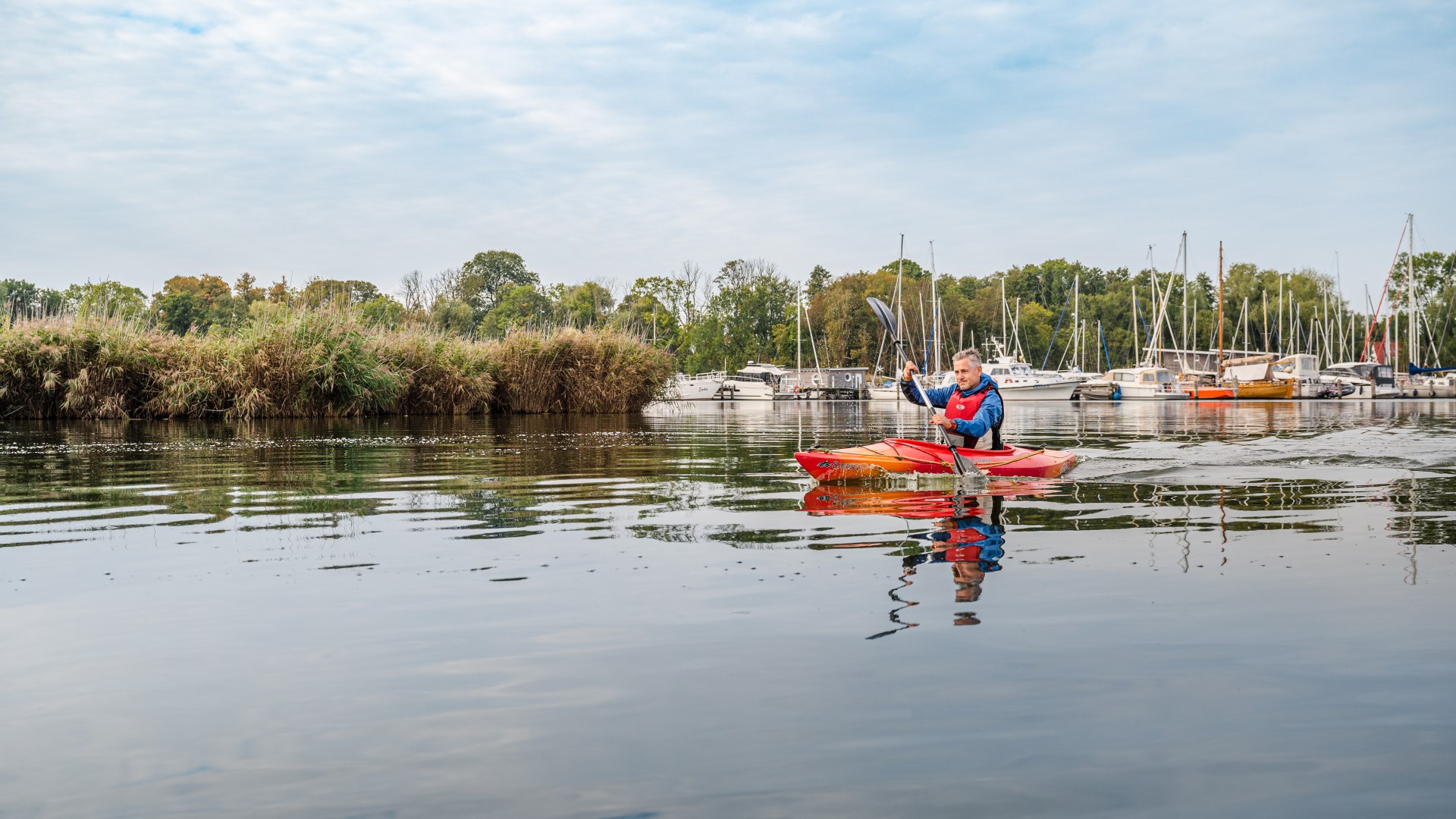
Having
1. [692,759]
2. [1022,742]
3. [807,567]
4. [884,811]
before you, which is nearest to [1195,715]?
[1022,742]

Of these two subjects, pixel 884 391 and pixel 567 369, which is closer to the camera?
pixel 567 369

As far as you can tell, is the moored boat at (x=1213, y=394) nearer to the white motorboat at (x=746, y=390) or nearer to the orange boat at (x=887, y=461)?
the white motorboat at (x=746, y=390)

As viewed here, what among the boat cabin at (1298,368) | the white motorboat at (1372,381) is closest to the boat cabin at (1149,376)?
the boat cabin at (1298,368)

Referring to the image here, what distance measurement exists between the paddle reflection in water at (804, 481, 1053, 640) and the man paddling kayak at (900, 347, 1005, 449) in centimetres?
74

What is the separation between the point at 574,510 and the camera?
998cm

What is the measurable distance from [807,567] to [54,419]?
91.6ft

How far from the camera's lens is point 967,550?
24.8ft

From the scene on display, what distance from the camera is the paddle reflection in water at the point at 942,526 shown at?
20.4ft

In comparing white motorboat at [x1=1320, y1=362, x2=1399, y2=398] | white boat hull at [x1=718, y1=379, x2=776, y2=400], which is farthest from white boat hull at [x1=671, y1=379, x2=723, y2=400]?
white motorboat at [x1=1320, y1=362, x2=1399, y2=398]

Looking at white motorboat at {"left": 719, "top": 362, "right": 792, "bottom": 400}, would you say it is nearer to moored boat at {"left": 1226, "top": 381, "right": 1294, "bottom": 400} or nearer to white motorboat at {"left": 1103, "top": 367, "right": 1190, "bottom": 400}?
white motorboat at {"left": 1103, "top": 367, "right": 1190, "bottom": 400}

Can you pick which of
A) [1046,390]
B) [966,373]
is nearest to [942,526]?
[966,373]

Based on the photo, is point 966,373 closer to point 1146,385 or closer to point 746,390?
point 1146,385

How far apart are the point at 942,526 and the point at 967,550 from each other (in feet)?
3.97

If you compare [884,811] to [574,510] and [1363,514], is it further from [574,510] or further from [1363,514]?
[1363,514]
